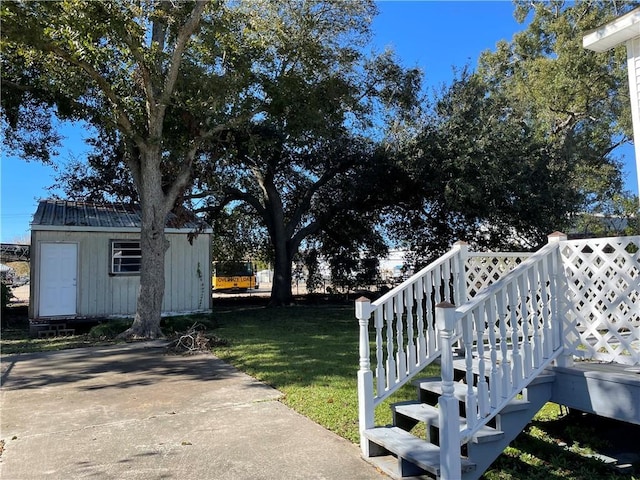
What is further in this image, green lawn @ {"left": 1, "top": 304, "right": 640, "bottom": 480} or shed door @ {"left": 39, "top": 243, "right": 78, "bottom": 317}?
shed door @ {"left": 39, "top": 243, "right": 78, "bottom": 317}

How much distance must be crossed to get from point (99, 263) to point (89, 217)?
141 cm

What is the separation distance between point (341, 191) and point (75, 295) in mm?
9223

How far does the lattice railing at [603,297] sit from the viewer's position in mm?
3658

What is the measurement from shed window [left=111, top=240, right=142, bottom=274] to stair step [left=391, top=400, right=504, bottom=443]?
1073 centimetres

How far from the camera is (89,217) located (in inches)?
528

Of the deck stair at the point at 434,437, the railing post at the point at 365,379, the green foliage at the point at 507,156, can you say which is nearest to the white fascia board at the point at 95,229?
the green foliage at the point at 507,156

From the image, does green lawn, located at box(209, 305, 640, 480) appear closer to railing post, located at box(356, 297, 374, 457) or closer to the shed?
railing post, located at box(356, 297, 374, 457)

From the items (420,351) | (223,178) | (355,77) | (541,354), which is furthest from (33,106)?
(541,354)

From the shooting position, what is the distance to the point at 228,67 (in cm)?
1127

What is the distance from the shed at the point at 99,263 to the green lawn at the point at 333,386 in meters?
1.34

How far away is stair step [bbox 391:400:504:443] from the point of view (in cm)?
334

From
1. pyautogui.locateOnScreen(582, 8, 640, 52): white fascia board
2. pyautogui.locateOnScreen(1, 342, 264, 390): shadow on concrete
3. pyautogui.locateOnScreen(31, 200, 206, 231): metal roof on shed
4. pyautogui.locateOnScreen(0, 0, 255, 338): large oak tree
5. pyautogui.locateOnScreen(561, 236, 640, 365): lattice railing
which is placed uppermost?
pyautogui.locateOnScreen(0, 0, 255, 338): large oak tree

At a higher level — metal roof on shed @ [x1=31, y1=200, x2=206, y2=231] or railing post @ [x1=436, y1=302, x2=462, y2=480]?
metal roof on shed @ [x1=31, y1=200, x2=206, y2=231]

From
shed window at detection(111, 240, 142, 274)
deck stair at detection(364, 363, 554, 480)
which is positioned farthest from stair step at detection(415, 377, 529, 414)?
shed window at detection(111, 240, 142, 274)
